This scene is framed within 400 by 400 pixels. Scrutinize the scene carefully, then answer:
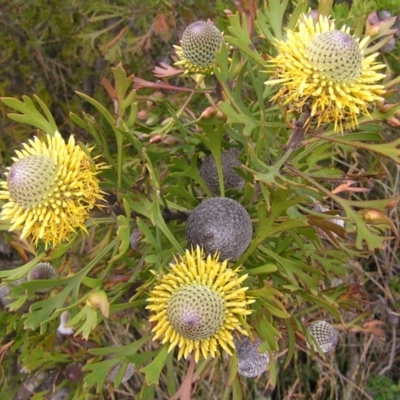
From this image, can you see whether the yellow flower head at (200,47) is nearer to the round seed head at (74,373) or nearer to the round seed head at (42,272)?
the round seed head at (42,272)

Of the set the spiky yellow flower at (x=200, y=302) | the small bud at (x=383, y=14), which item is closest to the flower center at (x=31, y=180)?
the spiky yellow flower at (x=200, y=302)

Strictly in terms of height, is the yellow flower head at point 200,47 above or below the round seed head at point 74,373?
above

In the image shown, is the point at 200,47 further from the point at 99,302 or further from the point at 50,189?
the point at 99,302

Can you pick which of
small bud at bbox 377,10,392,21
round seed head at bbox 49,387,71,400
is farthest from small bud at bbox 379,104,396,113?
round seed head at bbox 49,387,71,400

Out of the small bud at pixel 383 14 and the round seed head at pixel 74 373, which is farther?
the round seed head at pixel 74 373

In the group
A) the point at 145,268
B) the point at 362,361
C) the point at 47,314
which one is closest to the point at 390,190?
the point at 362,361

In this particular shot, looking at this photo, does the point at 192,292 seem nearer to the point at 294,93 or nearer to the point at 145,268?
the point at 145,268

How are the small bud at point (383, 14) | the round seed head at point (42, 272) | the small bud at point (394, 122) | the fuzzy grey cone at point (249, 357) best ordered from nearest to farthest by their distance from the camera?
1. the small bud at point (394, 122)
2. the fuzzy grey cone at point (249, 357)
3. the round seed head at point (42, 272)
4. the small bud at point (383, 14)
